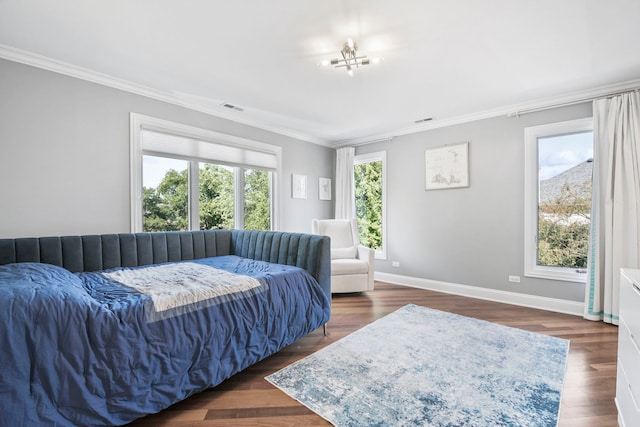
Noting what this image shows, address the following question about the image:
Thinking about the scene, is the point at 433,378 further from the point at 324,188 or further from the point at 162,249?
the point at 324,188

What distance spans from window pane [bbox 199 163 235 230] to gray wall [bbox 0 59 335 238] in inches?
30.8

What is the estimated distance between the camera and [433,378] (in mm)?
1902

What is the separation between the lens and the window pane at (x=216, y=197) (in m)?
3.58

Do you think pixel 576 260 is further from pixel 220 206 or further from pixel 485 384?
pixel 220 206

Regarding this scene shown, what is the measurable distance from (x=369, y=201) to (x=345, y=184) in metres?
0.53

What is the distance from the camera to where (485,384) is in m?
1.83

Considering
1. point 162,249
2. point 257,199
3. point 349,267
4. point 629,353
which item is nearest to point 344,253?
point 349,267

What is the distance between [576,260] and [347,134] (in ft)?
11.5

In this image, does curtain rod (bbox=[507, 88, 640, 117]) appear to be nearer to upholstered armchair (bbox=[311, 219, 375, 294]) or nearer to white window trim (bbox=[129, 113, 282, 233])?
upholstered armchair (bbox=[311, 219, 375, 294])

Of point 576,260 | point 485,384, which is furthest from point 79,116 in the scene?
point 576,260

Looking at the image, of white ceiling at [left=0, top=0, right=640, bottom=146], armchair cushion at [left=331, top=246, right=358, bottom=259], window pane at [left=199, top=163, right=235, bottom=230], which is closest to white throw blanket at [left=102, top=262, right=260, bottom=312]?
window pane at [left=199, top=163, right=235, bottom=230]

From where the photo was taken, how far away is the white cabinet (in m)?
1.28

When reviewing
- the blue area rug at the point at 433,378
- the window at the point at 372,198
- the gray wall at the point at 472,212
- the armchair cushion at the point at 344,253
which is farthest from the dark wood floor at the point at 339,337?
the window at the point at 372,198

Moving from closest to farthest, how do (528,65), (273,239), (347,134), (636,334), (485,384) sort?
(636,334)
(485,384)
(528,65)
(273,239)
(347,134)
